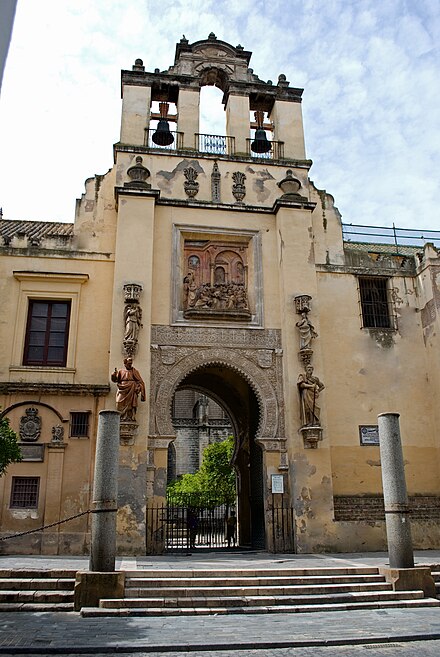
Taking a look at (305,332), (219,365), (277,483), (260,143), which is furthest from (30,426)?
(260,143)

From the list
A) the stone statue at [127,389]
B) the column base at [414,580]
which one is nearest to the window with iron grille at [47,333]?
the stone statue at [127,389]

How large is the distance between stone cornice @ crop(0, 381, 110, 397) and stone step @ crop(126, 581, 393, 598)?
6769 mm

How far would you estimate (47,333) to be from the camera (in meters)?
16.8

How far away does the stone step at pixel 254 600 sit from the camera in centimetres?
932

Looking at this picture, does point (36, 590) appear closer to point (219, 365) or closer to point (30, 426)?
point (30, 426)

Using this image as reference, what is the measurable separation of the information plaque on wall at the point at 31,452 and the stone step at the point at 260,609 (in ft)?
22.3

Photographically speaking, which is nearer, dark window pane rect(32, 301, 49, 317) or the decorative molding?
the decorative molding

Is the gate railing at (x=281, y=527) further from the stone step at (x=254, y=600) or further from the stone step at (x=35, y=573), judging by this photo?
the stone step at (x=35, y=573)

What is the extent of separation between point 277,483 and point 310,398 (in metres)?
2.44

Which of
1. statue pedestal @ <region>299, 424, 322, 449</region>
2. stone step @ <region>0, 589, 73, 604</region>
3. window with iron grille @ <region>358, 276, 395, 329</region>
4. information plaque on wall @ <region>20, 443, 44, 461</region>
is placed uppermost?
window with iron grille @ <region>358, 276, 395, 329</region>

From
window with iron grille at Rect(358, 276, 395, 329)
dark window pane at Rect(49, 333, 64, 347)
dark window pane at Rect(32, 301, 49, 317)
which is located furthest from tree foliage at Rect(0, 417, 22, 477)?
window with iron grille at Rect(358, 276, 395, 329)

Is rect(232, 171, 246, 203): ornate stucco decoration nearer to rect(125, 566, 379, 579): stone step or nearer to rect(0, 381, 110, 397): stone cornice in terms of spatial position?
rect(0, 381, 110, 397): stone cornice

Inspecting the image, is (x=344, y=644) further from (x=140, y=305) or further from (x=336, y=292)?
(x=336, y=292)

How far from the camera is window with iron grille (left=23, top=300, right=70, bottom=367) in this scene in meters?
16.5
